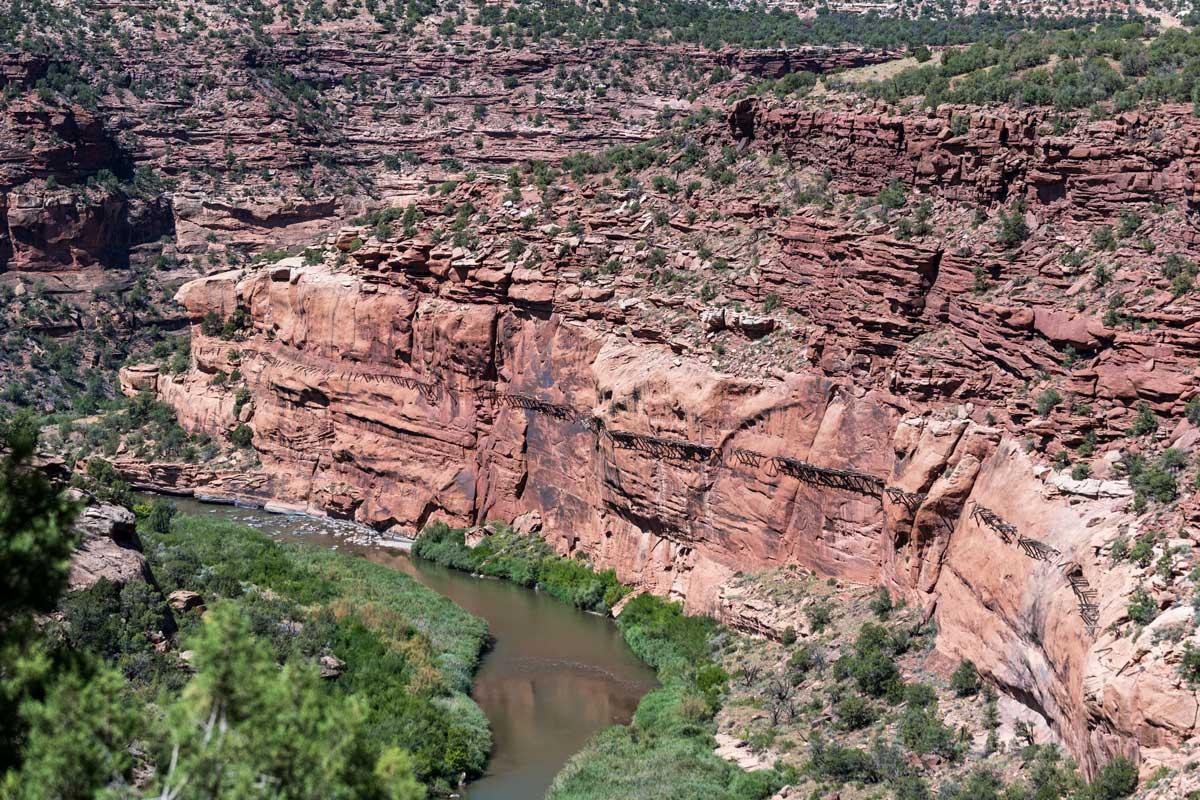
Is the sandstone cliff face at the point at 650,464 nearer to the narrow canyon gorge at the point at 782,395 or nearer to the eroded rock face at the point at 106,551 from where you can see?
the narrow canyon gorge at the point at 782,395

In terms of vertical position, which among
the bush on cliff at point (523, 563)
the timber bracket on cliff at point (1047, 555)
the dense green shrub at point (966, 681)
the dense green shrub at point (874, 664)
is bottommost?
the bush on cliff at point (523, 563)

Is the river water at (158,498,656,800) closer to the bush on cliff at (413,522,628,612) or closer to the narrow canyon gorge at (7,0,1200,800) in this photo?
the bush on cliff at (413,522,628,612)

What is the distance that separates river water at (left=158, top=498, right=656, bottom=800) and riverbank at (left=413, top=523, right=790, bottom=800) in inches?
21.6

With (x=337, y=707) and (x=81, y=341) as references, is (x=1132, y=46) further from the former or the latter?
(x=81, y=341)

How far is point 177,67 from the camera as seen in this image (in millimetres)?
98312

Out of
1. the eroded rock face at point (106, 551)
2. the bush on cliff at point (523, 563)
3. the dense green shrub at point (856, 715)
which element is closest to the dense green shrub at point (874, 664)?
the dense green shrub at point (856, 715)

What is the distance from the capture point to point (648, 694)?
45781 millimetres

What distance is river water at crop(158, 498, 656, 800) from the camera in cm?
4219

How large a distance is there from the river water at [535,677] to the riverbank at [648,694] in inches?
21.6

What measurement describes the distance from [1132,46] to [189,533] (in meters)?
31.7

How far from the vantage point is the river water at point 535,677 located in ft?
138

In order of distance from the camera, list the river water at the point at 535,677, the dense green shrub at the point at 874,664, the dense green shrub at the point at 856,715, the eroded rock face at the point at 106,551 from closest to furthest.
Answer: the dense green shrub at the point at 856,715
the eroded rock face at the point at 106,551
the dense green shrub at the point at 874,664
the river water at the point at 535,677

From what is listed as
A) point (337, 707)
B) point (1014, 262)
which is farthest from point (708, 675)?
point (337, 707)

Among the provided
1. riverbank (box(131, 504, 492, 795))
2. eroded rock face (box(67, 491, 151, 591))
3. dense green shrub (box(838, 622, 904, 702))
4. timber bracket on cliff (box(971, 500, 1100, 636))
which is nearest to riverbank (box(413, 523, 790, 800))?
riverbank (box(131, 504, 492, 795))
